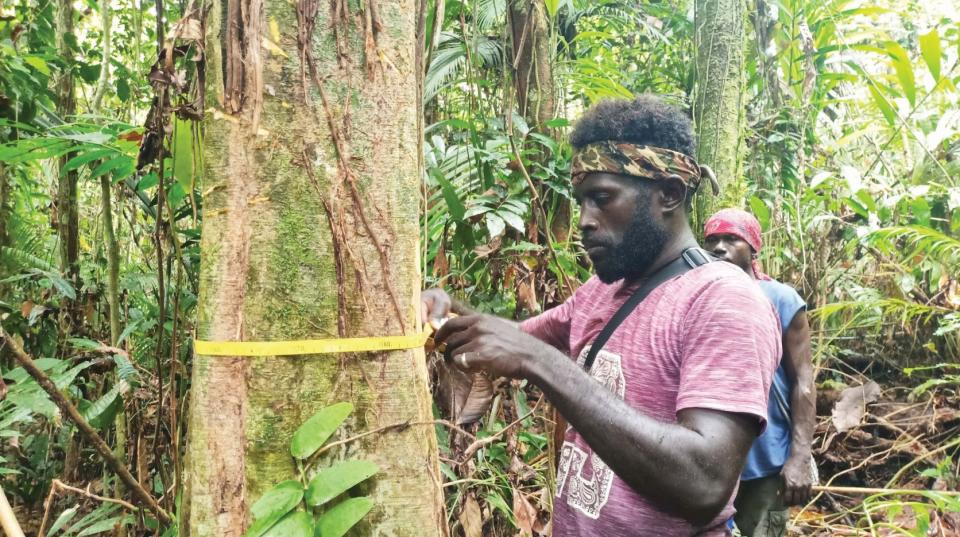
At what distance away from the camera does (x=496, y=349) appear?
133 centimetres

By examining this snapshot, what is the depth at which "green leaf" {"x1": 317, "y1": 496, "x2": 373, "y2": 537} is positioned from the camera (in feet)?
3.55

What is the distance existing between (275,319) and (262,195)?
216 millimetres

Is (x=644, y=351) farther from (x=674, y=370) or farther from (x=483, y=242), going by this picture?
(x=483, y=242)

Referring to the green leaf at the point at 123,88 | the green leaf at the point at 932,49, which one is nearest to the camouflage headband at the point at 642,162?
the green leaf at the point at 932,49

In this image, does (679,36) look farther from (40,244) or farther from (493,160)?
(40,244)

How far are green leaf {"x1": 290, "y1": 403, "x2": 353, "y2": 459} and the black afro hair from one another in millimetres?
1000

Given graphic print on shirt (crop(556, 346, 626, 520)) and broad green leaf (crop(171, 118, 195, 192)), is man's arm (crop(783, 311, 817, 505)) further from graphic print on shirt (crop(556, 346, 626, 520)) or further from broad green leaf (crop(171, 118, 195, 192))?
broad green leaf (crop(171, 118, 195, 192))

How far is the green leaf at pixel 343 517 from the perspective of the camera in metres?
1.08

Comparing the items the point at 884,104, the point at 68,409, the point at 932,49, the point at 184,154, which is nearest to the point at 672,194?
the point at 184,154

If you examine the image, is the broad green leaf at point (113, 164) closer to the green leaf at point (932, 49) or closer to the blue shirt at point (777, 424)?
the blue shirt at point (777, 424)

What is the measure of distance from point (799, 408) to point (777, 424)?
0.38 feet

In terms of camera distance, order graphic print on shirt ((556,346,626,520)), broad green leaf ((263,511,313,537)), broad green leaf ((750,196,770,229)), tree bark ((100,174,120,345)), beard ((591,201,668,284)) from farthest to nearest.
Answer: broad green leaf ((750,196,770,229)) < tree bark ((100,174,120,345)) < beard ((591,201,668,284)) < graphic print on shirt ((556,346,626,520)) < broad green leaf ((263,511,313,537))

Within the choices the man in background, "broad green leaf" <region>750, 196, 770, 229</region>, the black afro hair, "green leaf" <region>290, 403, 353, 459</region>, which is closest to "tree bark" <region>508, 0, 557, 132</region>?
the man in background

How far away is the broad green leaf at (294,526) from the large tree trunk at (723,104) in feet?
8.79
